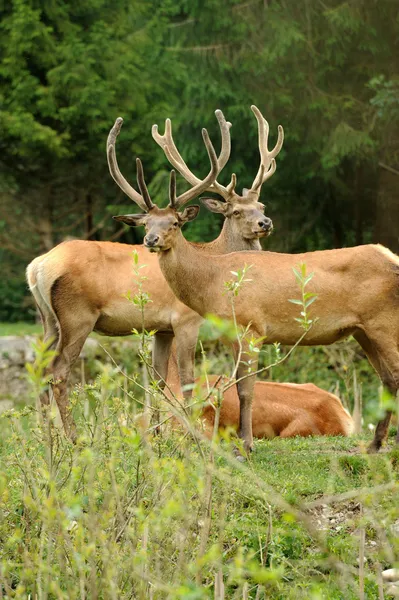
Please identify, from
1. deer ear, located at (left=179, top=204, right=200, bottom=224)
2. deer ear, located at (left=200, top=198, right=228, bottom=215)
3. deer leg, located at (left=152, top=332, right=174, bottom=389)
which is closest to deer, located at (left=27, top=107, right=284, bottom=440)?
deer leg, located at (left=152, top=332, right=174, bottom=389)

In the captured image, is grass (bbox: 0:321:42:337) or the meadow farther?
grass (bbox: 0:321:42:337)

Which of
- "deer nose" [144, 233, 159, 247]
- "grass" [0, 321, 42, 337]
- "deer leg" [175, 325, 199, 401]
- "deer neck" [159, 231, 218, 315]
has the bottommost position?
"grass" [0, 321, 42, 337]

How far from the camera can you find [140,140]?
2034 centimetres

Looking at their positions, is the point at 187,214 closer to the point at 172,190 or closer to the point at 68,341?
the point at 172,190

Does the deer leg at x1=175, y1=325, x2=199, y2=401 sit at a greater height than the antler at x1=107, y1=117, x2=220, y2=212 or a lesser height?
lesser

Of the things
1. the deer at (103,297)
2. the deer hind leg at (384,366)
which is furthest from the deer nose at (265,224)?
the deer hind leg at (384,366)

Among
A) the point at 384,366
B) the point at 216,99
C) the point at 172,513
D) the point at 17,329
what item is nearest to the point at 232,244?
the point at 384,366

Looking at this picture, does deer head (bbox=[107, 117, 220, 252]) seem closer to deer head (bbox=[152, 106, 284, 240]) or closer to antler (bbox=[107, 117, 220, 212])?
antler (bbox=[107, 117, 220, 212])

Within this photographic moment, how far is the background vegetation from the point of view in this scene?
55.7ft

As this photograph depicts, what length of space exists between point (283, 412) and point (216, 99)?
9533mm

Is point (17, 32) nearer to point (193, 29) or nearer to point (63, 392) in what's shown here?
point (193, 29)

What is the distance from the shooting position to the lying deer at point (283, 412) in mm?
8797

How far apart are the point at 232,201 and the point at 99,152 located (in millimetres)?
11582

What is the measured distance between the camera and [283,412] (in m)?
8.86
